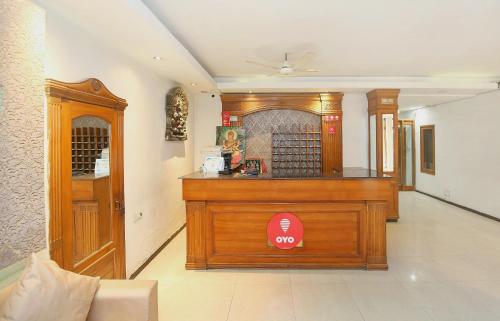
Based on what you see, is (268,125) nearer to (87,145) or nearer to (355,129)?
(355,129)

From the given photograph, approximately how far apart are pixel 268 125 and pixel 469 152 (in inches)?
177

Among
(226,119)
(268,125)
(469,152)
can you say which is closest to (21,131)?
(226,119)

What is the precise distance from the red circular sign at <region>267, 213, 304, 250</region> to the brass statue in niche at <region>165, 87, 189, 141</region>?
225cm

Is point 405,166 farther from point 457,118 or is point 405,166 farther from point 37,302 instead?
point 37,302

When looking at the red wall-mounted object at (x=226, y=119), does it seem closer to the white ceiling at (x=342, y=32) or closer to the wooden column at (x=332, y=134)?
the white ceiling at (x=342, y=32)

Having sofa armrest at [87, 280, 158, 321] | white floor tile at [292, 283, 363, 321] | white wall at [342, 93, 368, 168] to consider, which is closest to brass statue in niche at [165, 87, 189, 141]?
white floor tile at [292, 283, 363, 321]

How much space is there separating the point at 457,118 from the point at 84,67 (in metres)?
7.72

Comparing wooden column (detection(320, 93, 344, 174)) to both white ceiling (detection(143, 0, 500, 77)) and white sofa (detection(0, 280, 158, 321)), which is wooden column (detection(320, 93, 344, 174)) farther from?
white sofa (detection(0, 280, 158, 321))

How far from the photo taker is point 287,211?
148 inches

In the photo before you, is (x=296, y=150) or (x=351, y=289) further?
(x=296, y=150)

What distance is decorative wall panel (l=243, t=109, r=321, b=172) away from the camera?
6.61 meters

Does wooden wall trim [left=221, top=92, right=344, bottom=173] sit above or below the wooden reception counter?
above

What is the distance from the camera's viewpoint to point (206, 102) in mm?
6594

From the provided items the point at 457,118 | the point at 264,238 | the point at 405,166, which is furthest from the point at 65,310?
the point at 405,166
